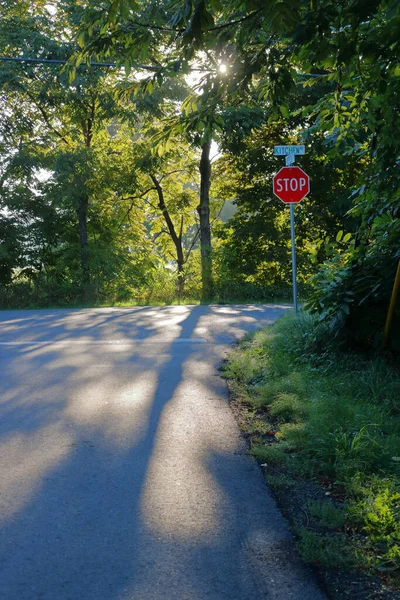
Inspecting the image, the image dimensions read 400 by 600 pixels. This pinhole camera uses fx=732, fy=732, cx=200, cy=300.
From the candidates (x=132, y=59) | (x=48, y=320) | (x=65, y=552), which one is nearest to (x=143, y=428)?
(x=65, y=552)

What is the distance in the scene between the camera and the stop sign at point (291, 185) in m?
14.4

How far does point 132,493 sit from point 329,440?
1.66 metres

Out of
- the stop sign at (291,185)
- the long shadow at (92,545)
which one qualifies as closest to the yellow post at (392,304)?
the long shadow at (92,545)

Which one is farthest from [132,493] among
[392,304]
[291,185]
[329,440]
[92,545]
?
[291,185]

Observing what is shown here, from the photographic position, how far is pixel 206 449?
5883mm

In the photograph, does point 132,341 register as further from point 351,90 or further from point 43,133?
point 43,133

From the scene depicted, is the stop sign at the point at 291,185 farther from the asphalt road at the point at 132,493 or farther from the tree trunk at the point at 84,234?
the tree trunk at the point at 84,234

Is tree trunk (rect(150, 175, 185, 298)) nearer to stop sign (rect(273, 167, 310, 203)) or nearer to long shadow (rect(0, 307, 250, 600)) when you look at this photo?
stop sign (rect(273, 167, 310, 203))

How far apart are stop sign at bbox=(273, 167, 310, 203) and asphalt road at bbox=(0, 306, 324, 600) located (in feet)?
17.9

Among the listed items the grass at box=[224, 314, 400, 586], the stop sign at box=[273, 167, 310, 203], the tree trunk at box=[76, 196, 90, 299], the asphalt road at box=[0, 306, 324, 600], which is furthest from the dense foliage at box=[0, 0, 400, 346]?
the asphalt road at box=[0, 306, 324, 600]

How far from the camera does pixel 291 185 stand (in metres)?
14.5

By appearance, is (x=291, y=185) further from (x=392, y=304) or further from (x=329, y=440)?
(x=329, y=440)

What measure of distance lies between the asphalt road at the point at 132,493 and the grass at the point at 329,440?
0.22 meters

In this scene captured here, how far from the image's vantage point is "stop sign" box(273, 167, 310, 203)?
1441 cm
